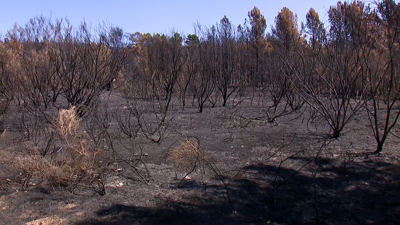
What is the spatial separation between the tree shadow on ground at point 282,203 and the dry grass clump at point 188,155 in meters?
0.34

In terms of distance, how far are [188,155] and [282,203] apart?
1.44 m

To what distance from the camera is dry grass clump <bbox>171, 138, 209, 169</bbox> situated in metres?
5.02

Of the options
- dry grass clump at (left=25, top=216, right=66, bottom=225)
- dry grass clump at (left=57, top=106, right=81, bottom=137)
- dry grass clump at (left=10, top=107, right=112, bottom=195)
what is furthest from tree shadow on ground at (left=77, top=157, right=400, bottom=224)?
dry grass clump at (left=57, top=106, right=81, bottom=137)

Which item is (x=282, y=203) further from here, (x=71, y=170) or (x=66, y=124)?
(x=66, y=124)

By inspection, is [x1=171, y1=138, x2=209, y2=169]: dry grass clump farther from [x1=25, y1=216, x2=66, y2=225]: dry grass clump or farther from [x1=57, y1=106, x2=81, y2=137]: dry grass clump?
[x1=25, y1=216, x2=66, y2=225]: dry grass clump

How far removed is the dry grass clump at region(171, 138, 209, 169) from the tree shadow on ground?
1.10 feet

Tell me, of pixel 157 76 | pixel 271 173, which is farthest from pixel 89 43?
pixel 271 173

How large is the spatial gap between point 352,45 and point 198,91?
6530 mm

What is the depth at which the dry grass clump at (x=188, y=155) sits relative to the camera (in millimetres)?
5023

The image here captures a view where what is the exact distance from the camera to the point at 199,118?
1118cm

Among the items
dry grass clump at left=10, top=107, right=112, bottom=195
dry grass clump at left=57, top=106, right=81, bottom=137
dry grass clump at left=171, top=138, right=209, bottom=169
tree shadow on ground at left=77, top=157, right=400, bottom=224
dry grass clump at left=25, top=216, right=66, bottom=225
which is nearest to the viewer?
dry grass clump at left=25, top=216, right=66, bottom=225

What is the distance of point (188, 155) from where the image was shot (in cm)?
523

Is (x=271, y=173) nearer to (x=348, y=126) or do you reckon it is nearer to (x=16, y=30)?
(x=348, y=126)

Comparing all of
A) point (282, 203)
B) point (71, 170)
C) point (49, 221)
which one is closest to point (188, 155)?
point (282, 203)
